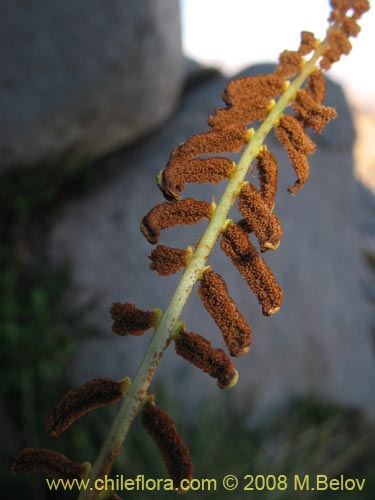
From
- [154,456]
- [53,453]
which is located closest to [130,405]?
[53,453]

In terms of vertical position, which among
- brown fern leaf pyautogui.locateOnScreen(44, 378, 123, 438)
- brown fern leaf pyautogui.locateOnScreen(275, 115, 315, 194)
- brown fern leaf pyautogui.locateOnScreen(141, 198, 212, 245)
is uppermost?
brown fern leaf pyautogui.locateOnScreen(275, 115, 315, 194)

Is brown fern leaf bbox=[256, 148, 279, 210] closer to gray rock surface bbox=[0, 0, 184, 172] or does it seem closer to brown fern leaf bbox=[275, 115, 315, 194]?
brown fern leaf bbox=[275, 115, 315, 194]

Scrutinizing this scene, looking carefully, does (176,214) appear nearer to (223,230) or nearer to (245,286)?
(223,230)

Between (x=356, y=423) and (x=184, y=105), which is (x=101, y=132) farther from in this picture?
(x=356, y=423)

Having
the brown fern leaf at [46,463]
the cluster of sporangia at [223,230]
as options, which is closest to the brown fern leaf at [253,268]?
the cluster of sporangia at [223,230]

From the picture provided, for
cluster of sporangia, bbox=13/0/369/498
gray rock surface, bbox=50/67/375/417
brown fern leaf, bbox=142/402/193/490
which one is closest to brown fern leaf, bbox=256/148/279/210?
cluster of sporangia, bbox=13/0/369/498

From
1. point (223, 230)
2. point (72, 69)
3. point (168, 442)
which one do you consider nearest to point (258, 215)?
point (223, 230)

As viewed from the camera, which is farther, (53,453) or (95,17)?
(95,17)

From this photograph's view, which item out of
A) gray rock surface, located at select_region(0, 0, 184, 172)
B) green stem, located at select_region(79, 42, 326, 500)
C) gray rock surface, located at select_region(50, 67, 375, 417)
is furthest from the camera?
gray rock surface, located at select_region(50, 67, 375, 417)
